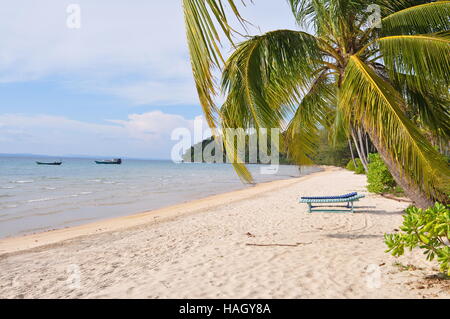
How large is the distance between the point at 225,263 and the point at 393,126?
3162mm

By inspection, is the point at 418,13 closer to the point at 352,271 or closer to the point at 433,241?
the point at 433,241

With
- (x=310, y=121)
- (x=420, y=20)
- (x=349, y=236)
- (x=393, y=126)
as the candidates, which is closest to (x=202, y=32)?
(x=393, y=126)

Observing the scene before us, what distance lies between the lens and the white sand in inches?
153

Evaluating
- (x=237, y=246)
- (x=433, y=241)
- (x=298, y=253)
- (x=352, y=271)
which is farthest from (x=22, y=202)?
(x=433, y=241)

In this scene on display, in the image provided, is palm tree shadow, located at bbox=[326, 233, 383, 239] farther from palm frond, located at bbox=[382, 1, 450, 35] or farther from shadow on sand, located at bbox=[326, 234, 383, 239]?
palm frond, located at bbox=[382, 1, 450, 35]

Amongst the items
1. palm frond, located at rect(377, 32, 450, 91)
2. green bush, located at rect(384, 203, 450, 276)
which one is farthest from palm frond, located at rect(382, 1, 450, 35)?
green bush, located at rect(384, 203, 450, 276)

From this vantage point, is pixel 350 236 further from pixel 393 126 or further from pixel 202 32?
pixel 202 32

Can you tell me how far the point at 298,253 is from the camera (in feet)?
18.0

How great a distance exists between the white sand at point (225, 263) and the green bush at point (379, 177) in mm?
4547

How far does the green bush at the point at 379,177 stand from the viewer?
12.9 metres

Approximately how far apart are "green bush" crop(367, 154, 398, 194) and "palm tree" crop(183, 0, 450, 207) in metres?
7.42

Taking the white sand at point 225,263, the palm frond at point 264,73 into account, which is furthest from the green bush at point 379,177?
the palm frond at point 264,73

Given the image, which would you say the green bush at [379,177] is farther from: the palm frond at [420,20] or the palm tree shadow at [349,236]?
the palm frond at [420,20]
